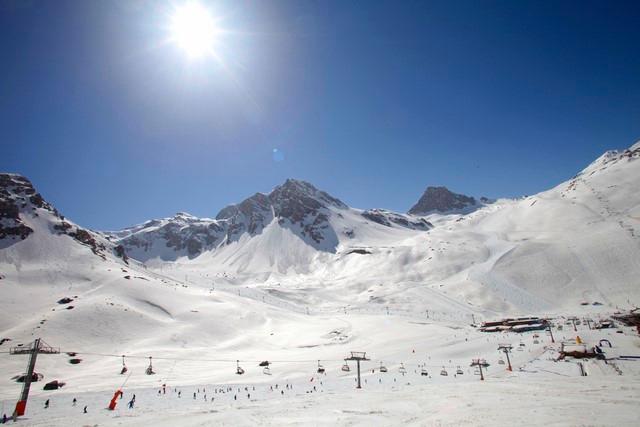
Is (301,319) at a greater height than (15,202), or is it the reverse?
(15,202)

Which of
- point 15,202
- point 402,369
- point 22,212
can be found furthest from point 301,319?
point 15,202

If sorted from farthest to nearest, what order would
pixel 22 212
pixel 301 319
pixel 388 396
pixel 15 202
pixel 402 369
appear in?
pixel 15 202
pixel 22 212
pixel 301 319
pixel 402 369
pixel 388 396

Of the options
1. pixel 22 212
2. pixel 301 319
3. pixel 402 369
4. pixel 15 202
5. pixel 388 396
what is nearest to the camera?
pixel 388 396

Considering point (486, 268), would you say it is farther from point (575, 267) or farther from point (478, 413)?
point (478, 413)

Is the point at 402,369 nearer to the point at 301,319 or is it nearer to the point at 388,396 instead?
the point at 388,396

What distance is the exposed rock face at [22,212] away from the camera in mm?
155375

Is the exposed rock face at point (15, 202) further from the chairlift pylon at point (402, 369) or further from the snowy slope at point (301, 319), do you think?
the chairlift pylon at point (402, 369)

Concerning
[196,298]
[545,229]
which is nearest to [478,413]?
[196,298]

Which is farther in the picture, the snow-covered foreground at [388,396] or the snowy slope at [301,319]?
the snowy slope at [301,319]

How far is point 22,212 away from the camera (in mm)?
171500

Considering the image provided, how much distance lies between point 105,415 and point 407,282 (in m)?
163

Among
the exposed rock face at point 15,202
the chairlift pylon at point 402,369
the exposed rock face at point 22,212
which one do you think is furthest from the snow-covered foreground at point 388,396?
the exposed rock face at point 15,202

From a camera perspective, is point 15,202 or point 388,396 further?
point 15,202

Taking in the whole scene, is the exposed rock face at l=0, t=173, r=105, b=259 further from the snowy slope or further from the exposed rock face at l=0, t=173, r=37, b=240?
the snowy slope
